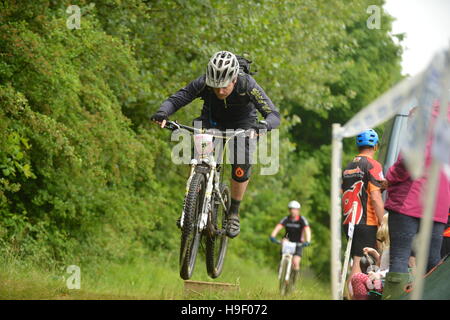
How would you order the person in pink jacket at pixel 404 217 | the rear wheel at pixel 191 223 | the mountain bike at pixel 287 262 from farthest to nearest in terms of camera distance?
1. the mountain bike at pixel 287 262
2. the rear wheel at pixel 191 223
3. the person in pink jacket at pixel 404 217

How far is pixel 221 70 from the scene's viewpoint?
7.71m

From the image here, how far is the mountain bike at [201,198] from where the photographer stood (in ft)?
25.8

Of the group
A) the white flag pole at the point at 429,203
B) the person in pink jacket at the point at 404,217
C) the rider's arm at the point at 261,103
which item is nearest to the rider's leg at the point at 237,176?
the rider's arm at the point at 261,103

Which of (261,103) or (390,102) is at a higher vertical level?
(261,103)

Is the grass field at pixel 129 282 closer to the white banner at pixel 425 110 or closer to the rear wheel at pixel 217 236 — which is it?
the rear wheel at pixel 217 236

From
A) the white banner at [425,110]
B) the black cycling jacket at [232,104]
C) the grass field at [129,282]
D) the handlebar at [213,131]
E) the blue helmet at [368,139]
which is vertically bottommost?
the grass field at [129,282]

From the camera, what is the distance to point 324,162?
1374 inches

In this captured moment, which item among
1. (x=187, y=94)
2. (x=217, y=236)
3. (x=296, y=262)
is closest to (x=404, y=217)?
(x=187, y=94)

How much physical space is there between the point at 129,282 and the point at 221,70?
9.42 meters

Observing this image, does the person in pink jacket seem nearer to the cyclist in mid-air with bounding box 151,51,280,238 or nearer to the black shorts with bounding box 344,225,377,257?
the cyclist in mid-air with bounding box 151,51,280,238

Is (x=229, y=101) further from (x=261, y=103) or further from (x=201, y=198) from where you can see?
(x=201, y=198)

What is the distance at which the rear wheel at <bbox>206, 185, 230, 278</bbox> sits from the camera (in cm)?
863

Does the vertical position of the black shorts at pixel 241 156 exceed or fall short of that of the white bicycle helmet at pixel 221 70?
it falls short

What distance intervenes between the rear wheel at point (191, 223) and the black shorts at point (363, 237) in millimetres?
1684
